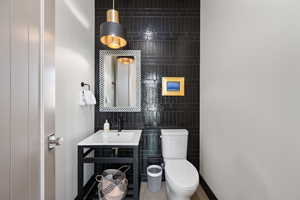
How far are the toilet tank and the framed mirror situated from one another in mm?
562

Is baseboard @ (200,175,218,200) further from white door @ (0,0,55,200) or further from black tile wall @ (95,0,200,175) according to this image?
white door @ (0,0,55,200)

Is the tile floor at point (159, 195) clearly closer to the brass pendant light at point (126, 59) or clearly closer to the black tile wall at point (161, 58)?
the black tile wall at point (161, 58)

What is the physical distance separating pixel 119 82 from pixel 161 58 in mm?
716

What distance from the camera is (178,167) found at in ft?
5.69

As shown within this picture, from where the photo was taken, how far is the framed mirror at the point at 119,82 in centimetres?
221

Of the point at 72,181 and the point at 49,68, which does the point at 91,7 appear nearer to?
the point at 49,68

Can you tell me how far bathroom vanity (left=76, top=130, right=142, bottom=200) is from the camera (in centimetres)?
157

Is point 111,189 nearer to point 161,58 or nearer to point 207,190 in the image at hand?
point 207,190

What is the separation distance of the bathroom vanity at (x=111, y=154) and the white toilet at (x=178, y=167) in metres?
0.37

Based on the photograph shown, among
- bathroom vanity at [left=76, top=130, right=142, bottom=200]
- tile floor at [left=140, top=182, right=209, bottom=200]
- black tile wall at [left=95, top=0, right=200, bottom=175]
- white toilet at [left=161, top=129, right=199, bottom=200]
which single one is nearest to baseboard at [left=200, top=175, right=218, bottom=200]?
tile floor at [left=140, top=182, right=209, bottom=200]

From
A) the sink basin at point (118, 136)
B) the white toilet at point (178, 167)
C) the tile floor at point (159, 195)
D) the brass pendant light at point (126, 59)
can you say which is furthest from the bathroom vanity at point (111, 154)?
the brass pendant light at point (126, 59)

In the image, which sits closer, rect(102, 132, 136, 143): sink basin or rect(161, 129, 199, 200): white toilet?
rect(161, 129, 199, 200): white toilet

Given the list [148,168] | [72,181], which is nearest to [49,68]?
[72,181]

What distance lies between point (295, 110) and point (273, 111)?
0.45 feet
